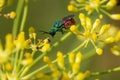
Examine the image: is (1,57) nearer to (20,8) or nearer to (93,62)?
(20,8)

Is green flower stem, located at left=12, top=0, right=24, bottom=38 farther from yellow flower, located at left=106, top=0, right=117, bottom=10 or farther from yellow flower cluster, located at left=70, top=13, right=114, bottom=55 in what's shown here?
yellow flower, located at left=106, top=0, right=117, bottom=10

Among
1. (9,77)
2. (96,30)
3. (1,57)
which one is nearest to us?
(1,57)

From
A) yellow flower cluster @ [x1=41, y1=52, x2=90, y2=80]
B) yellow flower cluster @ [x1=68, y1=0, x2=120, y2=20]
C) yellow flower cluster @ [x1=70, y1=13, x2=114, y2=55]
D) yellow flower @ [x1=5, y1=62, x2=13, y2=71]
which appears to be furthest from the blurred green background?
yellow flower @ [x1=5, y1=62, x2=13, y2=71]

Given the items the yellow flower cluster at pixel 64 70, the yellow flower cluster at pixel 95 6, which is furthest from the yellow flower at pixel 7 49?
the yellow flower cluster at pixel 95 6

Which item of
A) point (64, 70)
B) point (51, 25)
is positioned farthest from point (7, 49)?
point (51, 25)

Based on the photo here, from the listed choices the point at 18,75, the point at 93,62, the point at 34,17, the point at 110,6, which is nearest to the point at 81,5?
the point at 110,6

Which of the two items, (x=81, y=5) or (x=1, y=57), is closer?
(x=1, y=57)

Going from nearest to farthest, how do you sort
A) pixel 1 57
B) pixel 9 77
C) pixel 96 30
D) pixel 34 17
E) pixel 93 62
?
pixel 1 57, pixel 9 77, pixel 96 30, pixel 93 62, pixel 34 17

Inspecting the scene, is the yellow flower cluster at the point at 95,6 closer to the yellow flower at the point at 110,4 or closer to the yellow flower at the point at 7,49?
the yellow flower at the point at 110,4
